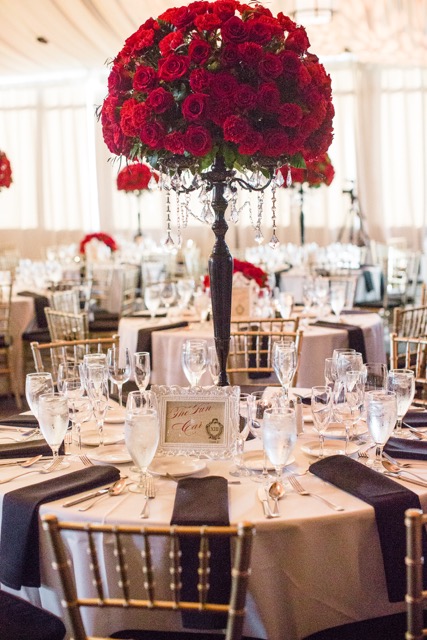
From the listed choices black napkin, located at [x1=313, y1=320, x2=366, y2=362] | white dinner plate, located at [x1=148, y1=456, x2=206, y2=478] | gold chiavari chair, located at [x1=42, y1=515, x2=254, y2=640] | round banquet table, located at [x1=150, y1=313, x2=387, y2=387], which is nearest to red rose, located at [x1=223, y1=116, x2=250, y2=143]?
white dinner plate, located at [x1=148, y1=456, x2=206, y2=478]

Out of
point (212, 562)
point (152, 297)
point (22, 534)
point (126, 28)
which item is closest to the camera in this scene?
point (212, 562)

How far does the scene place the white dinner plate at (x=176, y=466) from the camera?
2158 millimetres

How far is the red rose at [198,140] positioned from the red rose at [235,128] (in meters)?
0.07

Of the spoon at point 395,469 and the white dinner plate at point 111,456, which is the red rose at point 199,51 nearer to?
the white dinner plate at point 111,456

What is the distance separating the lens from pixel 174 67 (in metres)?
2.47

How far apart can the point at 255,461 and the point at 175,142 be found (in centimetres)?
99

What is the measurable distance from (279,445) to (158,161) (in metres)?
1.18

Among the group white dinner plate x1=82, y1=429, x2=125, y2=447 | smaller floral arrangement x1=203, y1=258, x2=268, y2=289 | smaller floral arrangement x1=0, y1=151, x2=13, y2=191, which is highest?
smaller floral arrangement x1=0, y1=151, x2=13, y2=191

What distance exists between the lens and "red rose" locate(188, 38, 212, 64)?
2.45 m

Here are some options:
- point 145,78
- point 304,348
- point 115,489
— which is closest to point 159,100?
point 145,78

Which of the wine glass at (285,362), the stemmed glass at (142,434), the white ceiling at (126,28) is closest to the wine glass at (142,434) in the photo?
the stemmed glass at (142,434)

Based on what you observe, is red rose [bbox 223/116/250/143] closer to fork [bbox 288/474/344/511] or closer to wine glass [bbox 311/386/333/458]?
wine glass [bbox 311/386/333/458]

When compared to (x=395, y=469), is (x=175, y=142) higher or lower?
higher

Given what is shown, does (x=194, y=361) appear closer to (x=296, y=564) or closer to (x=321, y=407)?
(x=321, y=407)
